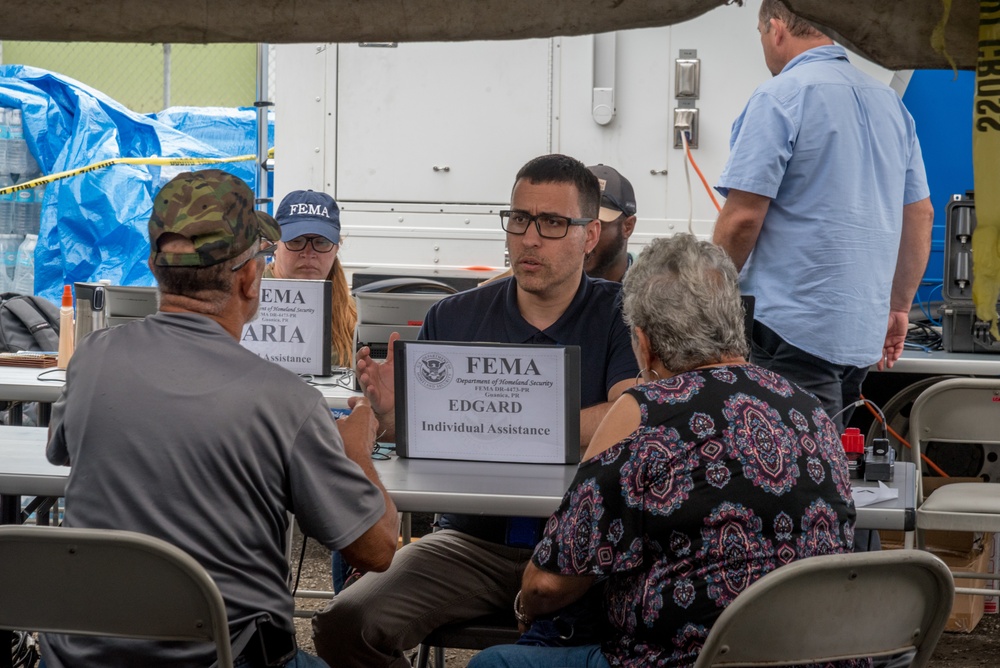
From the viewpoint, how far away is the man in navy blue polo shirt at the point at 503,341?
2.71 meters

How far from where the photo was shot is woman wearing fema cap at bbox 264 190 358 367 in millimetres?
4547

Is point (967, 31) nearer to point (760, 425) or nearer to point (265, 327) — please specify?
point (760, 425)

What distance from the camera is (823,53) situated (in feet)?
12.6

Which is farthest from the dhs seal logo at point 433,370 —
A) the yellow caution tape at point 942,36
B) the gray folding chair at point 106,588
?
the yellow caution tape at point 942,36

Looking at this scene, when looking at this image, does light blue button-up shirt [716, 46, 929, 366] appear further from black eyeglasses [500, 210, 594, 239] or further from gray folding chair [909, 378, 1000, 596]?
black eyeglasses [500, 210, 594, 239]

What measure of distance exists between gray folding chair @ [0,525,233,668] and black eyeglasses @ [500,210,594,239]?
166 centimetres

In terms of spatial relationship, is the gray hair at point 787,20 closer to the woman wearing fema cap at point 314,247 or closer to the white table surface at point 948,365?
the white table surface at point 948,365

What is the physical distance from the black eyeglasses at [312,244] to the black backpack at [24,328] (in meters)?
1.47

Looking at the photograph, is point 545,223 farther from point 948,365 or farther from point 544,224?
point 948,365

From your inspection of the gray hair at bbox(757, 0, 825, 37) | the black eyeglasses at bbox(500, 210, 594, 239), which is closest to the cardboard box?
the gray hair at bbox(757, 0, 825, 37)

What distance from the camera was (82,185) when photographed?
9953 millimetres

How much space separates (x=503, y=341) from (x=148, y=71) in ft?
37.1

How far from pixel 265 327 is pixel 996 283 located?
299 cm

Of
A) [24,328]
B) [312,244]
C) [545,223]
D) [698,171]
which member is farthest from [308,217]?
[698,171]
